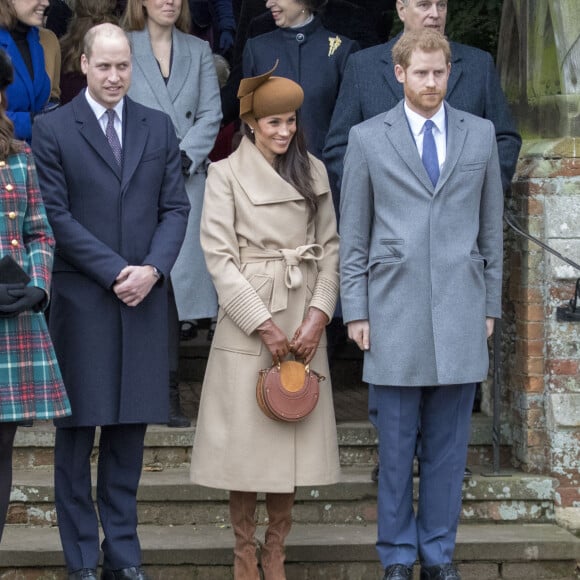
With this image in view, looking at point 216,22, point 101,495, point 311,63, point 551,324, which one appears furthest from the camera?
point 216,22

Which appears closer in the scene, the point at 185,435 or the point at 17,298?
the point at 17,298

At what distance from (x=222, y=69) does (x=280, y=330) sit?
2.88 metres

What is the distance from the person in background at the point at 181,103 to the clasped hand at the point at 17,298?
185cm

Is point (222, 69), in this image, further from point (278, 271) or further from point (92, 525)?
point (92, 525)

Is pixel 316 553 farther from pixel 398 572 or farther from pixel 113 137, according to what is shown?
pixel 113 137

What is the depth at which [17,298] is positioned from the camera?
507 centimetres

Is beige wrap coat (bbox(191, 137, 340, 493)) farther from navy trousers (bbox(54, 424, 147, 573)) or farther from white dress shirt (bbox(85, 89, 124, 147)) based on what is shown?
white dress shirt (bbox(85, 89, 124, 147))

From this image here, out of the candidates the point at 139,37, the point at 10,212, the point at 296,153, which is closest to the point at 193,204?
the point at 139,37

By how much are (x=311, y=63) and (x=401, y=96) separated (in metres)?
0.80

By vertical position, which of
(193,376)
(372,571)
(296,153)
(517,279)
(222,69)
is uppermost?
(222,69)

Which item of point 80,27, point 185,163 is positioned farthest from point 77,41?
point 185,163

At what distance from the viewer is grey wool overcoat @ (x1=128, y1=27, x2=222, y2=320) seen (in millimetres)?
6883

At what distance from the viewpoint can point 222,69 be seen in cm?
805

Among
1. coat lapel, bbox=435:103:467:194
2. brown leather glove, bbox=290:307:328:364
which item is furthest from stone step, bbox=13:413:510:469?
coat lapel, bbox=435:103:467:194
